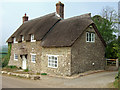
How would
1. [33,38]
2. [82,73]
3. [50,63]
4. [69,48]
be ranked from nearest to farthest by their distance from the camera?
[69,48], [82,73], [50,63], [33,38]

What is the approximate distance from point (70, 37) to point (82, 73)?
4.02 m

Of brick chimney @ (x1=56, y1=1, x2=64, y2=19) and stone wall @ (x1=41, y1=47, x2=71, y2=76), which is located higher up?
brick chimney @ (x1=56, y1=1, x2=64, y2=19)

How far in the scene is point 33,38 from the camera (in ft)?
62.2

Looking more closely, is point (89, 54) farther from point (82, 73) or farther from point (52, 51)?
point (52, 51)

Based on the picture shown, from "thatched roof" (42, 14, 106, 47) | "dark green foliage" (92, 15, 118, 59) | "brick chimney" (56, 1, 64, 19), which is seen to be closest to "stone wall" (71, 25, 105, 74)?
"thatched roof" (42, 14, 106, 47)

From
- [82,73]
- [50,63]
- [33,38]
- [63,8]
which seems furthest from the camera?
[63,8]

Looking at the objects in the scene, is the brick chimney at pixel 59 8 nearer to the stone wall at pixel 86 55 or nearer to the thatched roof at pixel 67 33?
the thatched roof at pixel 67 33

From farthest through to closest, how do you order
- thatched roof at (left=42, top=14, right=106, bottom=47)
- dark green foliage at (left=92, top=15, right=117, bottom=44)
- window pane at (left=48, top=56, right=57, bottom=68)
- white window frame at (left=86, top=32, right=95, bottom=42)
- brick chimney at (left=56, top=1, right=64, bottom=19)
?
dark green foliage at (left=92, top=15, right=117, bottom=44), brick chimney at (left=56, top=1, right=64, bottom=19), white window frame at (left=86, top=32, right=95, bottom=42), window pane at (left=48, top=56, right=57, bottom=68), thatched roof at (left=42, top=14, right=106, bottom=47)

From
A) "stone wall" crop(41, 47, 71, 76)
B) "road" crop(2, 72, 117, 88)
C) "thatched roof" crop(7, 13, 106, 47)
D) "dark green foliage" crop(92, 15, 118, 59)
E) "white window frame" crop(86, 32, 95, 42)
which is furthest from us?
"dark green foliage" crop(92, 15, 118, 59)

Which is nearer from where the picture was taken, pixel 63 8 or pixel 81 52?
pixel 81 52

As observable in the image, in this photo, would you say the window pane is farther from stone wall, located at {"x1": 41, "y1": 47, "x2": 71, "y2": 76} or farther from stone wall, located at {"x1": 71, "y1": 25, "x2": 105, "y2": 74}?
stone wall, located at {"x1": 71, "y1": 25, "x2": 105, "y2": 74}

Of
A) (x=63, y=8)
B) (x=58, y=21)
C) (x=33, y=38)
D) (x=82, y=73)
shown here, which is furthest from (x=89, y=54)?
(x=63, y=8)

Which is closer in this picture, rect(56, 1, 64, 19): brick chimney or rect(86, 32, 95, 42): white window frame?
rect(86, 32, 95, 42): white window frame

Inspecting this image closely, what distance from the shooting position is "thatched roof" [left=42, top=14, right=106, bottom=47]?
14.4 metres
